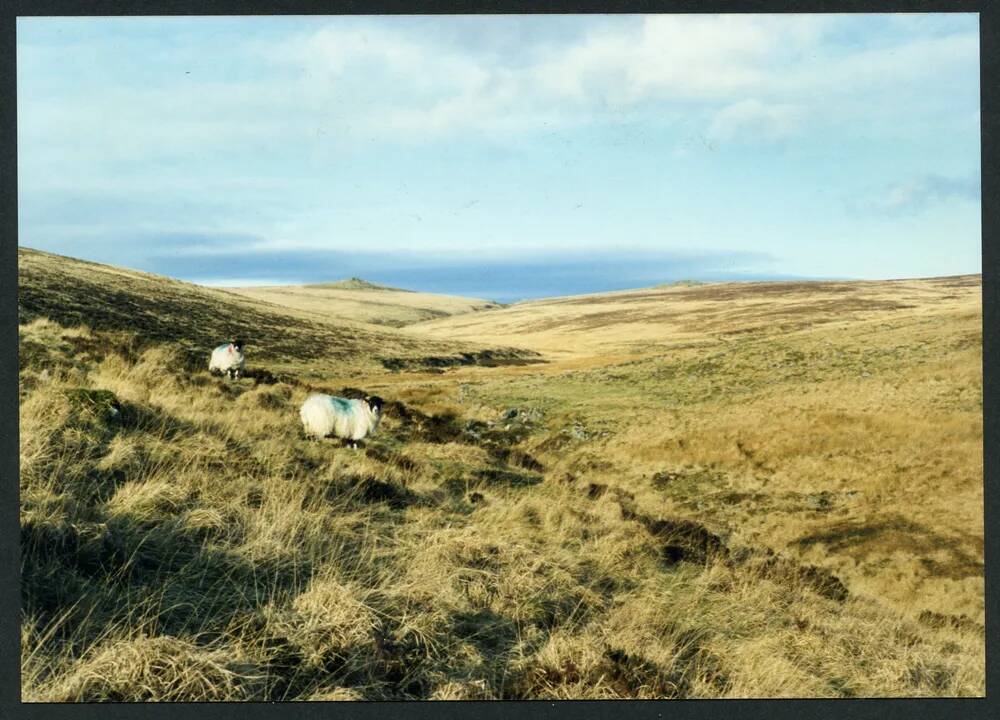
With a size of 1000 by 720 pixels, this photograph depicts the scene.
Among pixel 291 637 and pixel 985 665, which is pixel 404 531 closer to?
pixel 291 637

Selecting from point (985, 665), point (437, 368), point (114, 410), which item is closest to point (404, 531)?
point (114, 410)

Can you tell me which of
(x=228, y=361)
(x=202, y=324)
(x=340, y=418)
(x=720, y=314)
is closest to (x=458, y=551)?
(x=340, y=418)

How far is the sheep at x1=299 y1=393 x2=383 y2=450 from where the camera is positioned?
35.1 ft

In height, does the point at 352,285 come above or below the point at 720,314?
above

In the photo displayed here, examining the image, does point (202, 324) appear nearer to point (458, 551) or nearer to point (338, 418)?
point (338, 418)

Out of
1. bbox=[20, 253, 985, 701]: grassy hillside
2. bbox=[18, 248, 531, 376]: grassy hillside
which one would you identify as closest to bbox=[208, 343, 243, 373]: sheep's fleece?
bbox=[18, 248, 531, 376]: grassy hillside

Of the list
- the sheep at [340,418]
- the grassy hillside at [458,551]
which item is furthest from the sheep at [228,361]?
the sheep at [340,418]

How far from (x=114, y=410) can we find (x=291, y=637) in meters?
4.65

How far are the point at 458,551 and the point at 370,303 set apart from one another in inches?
4814

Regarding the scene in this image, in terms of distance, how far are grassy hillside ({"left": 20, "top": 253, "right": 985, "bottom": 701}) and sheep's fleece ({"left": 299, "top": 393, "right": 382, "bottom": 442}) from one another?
0.37 m

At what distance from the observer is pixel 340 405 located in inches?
429

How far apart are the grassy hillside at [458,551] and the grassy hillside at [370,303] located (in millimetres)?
66576

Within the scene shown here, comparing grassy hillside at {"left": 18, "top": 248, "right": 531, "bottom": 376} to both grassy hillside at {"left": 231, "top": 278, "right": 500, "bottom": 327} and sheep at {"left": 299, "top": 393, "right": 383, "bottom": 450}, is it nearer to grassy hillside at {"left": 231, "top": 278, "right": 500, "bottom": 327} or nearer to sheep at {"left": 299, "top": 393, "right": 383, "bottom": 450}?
sheep at {"left": 299, "top": 393, "right": 383, "bottom": 450}

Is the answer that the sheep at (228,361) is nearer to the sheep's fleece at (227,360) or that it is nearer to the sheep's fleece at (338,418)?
the sheep's fleece at (227,360)
